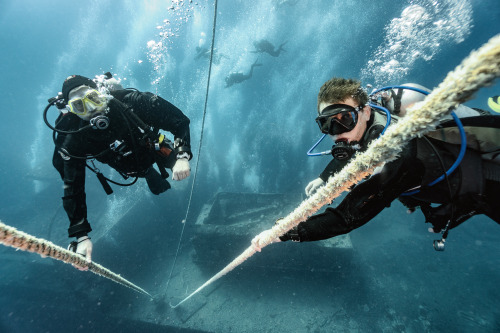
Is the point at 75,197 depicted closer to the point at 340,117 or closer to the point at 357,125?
the point at 340,117

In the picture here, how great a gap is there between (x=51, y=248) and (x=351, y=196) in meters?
2.59

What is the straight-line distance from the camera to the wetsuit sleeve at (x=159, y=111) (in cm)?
392

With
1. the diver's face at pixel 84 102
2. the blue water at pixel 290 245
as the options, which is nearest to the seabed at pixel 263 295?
the blue water at pixel 290 245

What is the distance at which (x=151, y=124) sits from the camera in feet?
13.8

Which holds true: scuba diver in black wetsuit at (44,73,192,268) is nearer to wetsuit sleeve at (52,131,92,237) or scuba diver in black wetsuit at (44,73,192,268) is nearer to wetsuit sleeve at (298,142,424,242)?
wetsuit sleeve at (52,131,92,237)

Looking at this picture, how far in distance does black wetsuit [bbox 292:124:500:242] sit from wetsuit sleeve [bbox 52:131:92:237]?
3.55m

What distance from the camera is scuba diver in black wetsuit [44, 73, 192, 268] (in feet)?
11.2

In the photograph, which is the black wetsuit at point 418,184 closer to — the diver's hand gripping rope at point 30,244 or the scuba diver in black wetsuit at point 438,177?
the scuba diver in black wetsuit at point 438,177

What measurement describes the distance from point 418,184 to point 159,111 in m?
3.97

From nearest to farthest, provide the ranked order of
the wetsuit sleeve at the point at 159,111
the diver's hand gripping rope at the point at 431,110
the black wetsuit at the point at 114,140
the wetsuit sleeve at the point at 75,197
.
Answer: the diver's hand gripping rope at the point at 431,110
the wetsuit sleeve at the point at 75,197
the black wetsuit at the point at 114,140
the wetsuit sleeve at the point at 159,111

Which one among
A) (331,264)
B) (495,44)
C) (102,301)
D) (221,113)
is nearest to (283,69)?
(221,113)

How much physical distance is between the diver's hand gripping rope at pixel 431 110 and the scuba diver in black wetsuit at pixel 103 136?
2.70 m

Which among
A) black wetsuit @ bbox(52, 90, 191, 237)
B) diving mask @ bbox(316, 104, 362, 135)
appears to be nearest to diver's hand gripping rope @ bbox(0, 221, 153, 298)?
black wetsuit @ bbox(52, 90, 191, 237)

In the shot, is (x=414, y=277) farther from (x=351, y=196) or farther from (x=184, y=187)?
(x=184, y=187)
